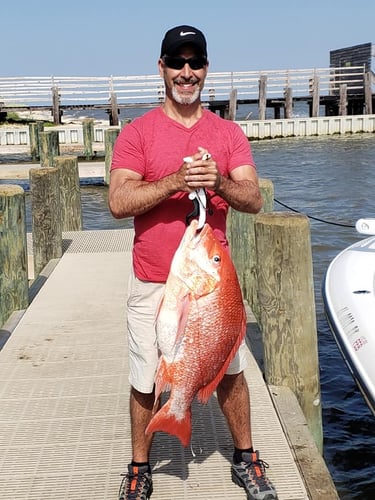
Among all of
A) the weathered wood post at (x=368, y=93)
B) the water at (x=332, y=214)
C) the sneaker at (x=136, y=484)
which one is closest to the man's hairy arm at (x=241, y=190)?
the sneaker at (x=136, y=484)

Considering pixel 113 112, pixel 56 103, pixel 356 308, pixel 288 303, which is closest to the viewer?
pixel 288 303

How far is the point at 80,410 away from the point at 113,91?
1101 inches

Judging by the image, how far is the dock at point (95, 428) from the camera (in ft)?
10.9

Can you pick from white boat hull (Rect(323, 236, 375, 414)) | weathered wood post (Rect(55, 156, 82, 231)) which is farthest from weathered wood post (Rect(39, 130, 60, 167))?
white boat hull (Rect(323, 236, 375, 414))

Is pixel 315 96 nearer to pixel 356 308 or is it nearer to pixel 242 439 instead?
pixel 356 308

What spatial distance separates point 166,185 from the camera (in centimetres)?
274

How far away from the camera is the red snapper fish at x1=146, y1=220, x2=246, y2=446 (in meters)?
2.73

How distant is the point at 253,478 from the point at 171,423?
0.56 metres

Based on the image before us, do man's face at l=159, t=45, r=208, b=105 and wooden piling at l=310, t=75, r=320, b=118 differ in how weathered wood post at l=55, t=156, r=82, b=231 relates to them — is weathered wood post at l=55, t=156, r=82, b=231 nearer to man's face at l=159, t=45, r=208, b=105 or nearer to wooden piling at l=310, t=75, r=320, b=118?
man's face at l=159, t=45, r=208, b=105

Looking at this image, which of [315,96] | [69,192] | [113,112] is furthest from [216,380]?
[315,96]

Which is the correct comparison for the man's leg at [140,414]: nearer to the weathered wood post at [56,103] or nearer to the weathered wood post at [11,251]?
the weathered wood post at [11,251]

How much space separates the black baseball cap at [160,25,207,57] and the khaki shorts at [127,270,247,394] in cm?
90

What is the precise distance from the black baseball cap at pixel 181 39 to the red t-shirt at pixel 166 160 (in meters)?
0.24

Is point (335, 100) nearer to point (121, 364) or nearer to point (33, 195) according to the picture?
point (33, 195)
